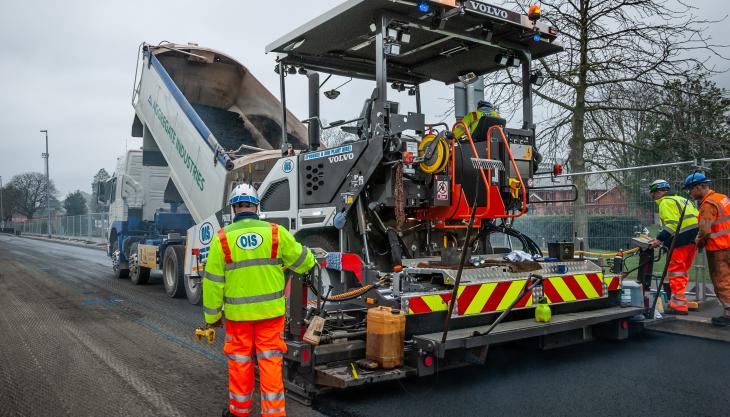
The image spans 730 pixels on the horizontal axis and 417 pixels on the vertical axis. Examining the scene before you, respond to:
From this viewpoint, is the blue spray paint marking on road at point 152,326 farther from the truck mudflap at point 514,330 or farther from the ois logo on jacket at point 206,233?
the truck mudflap at point 514,330

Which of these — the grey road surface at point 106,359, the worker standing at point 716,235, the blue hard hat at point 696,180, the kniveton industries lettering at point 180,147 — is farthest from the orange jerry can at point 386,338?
the kniveton industries lettering at point 180,147

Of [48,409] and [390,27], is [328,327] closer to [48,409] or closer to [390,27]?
[48,409]

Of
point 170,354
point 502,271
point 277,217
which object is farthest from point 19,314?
point 502,271

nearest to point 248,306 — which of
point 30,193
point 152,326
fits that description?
point 152,326

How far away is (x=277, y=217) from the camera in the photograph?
6320 mm

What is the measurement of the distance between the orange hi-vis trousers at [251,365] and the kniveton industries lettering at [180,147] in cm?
518

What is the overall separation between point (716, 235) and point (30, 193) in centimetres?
7315

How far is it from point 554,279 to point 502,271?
21.6 inches

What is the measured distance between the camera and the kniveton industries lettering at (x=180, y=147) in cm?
866

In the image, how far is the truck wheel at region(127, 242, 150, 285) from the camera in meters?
11.4

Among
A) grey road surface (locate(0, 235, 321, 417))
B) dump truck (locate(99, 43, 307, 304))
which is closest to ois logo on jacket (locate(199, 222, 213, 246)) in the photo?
dump truck (locate(99, 43, 307, 304))

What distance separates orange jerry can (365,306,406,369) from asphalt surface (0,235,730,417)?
1.03 feet

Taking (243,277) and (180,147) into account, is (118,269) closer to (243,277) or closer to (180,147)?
(180,147)

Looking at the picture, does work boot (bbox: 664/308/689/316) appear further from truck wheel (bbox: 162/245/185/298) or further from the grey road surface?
truck wheel (bbox: 162/245/185/298)
